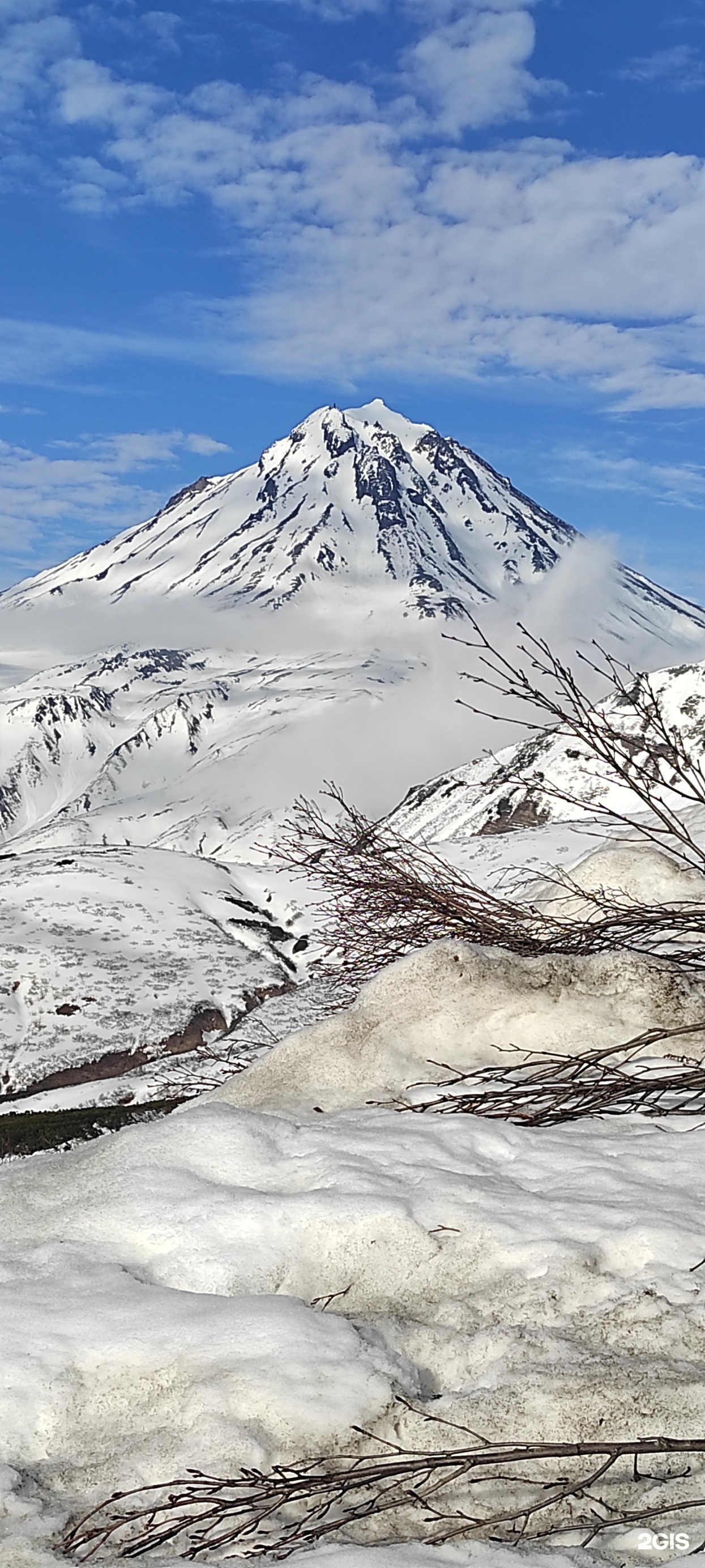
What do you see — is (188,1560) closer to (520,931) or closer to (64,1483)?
(64,1483)

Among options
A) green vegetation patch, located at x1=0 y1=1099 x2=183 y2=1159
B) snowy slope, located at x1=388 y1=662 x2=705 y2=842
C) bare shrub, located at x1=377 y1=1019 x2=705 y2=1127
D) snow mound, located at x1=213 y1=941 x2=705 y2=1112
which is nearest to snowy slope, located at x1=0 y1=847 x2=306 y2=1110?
green vegetation patch, located at x1=0 y1=1099 x2=183 y2=1159

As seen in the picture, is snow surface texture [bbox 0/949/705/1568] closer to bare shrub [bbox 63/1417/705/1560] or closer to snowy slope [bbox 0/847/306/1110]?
bare shrub [bbox 63/1417/705/1560]

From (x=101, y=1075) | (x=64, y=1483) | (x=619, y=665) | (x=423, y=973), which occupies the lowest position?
(x=101, y=1075)

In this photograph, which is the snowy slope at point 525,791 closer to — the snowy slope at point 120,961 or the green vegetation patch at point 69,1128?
the snowy slope at point 120,961

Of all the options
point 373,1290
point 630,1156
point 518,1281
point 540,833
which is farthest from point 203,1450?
point 540,833

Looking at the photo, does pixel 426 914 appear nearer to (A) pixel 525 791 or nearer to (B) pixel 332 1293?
(B) pixel 332 1293
